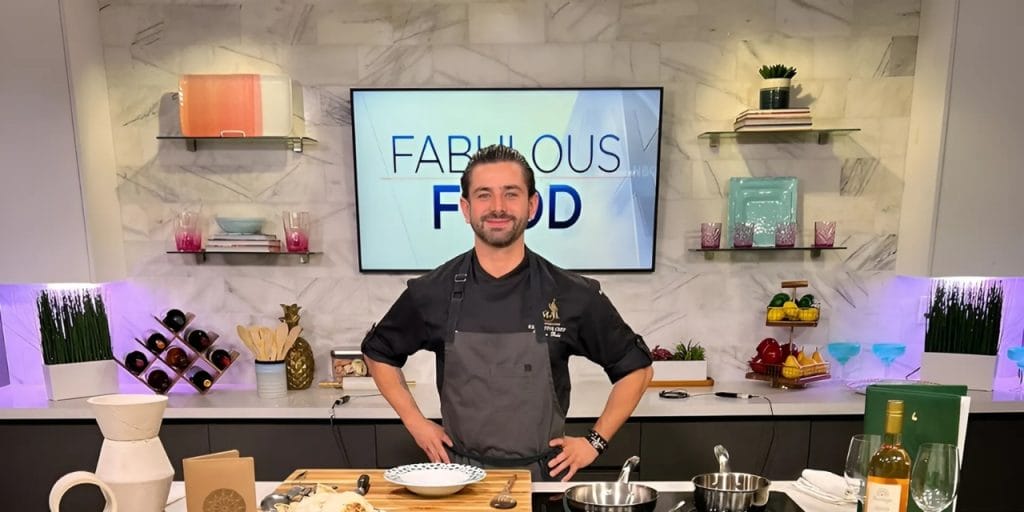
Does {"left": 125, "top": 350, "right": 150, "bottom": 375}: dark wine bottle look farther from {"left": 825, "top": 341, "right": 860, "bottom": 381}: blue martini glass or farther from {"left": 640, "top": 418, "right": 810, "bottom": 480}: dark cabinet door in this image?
{"left": 825, "top": 341, "right": 860, "bottom": 381}: blue martini glass

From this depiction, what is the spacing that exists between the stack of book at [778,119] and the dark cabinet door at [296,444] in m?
2.39

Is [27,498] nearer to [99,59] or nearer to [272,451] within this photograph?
[272,451]

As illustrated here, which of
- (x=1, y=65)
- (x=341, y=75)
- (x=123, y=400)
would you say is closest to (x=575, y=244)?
(x=341, y=75)

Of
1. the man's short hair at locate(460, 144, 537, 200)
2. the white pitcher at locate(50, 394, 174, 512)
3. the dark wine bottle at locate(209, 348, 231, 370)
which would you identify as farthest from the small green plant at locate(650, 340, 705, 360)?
the white pitcher at locate(50, 394, 174, 512)

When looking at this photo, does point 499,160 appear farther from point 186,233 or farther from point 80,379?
point 80,379

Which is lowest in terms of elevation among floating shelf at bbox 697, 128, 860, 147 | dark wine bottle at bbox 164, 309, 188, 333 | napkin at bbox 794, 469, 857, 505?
napkin at bbox 794, 469, 857, 505

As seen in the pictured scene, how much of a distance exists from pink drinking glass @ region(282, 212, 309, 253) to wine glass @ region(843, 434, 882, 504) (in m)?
2.62

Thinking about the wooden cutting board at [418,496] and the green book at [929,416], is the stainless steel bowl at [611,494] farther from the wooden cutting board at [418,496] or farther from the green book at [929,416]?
the green book at [929,416]

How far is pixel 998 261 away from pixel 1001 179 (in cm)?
40

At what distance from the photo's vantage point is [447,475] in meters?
1.60

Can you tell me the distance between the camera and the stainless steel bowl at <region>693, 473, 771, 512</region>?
1465 mm

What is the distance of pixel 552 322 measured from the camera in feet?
6.59

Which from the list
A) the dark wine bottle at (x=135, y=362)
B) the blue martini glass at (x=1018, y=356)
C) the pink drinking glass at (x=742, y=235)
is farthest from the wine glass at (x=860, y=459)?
the dark wine bottle at (x=135, y=362)

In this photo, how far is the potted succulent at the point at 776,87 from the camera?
2980mm
